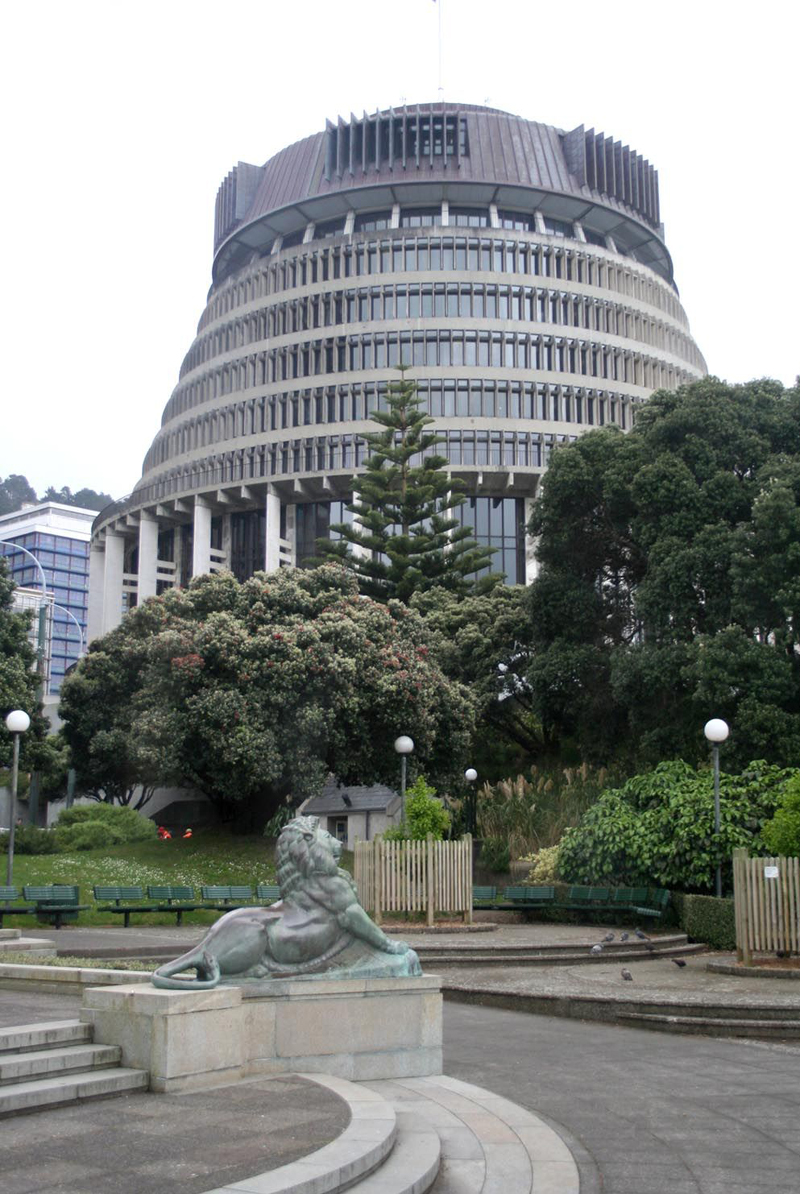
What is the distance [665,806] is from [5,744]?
60.3ft

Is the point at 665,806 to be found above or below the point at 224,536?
below

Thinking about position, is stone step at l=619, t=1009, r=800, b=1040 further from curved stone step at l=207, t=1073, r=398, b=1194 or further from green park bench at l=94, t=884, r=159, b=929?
green park bench at l=94, t=884, r=159, b=929

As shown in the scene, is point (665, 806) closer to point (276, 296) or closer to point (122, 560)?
point (276, 296)

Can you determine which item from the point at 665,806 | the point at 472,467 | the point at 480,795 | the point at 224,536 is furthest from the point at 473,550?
the point at 665,806

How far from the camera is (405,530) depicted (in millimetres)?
50750

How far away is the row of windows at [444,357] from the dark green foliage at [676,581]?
33925 mm

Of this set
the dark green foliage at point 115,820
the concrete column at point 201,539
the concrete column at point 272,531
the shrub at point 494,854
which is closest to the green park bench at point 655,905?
the shrub at point 494,854

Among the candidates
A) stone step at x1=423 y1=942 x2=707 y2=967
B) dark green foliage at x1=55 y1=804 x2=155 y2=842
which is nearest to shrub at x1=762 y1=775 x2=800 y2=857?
stone step at x1=423 y1=942 x2=707 y2=967

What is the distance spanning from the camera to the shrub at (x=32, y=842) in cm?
3141

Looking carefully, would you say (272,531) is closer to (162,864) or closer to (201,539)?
(201,539)

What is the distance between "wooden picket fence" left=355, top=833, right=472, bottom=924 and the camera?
19875mm

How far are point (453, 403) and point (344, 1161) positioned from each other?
6040 cm

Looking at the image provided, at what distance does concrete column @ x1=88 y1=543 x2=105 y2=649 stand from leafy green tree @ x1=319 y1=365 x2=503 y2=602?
23.2m

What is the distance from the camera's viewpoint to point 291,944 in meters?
8.38
